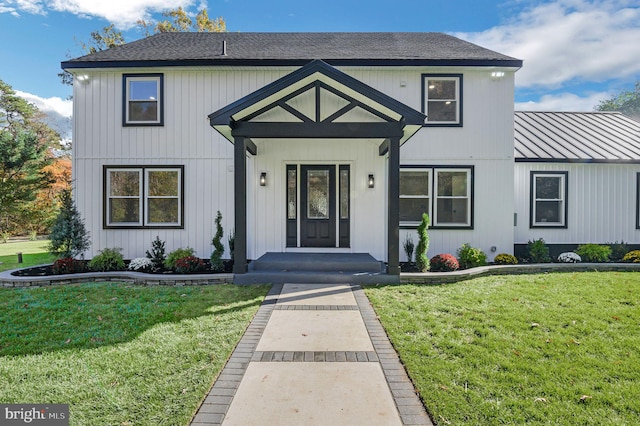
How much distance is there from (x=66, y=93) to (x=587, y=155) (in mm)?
27612

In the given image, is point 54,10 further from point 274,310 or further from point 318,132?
point 274,310

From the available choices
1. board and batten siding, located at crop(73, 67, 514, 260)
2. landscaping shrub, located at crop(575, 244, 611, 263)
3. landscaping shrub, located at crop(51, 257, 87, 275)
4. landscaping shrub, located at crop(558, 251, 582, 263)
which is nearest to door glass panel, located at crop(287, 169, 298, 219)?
board and batten siding, located at crop(73, 67, 514, 260)

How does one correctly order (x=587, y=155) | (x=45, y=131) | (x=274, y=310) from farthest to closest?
(x=45, y=131), (x=587, y=155), (x=274, y=310)

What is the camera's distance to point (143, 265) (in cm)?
854

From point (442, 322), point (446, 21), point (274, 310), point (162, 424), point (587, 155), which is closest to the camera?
point (162, 424)

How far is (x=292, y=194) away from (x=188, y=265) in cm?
335

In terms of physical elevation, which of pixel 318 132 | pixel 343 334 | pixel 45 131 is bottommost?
pixel 343 334

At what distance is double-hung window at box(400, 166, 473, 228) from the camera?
961 centimetres

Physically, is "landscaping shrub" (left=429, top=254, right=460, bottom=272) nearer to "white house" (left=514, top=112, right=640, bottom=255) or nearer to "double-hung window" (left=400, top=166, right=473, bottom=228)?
"double-hung window" (left=400, top=166, right=473, bottom=228)

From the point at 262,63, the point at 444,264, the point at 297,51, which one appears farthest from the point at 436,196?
the point at 262,63

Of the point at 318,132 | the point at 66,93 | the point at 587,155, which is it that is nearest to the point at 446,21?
the point at 587,155

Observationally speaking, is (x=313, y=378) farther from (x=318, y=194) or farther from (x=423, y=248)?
(x=318, y=194)

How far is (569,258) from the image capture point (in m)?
9.27

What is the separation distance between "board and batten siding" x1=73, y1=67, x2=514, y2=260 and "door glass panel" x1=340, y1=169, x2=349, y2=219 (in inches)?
7.5
